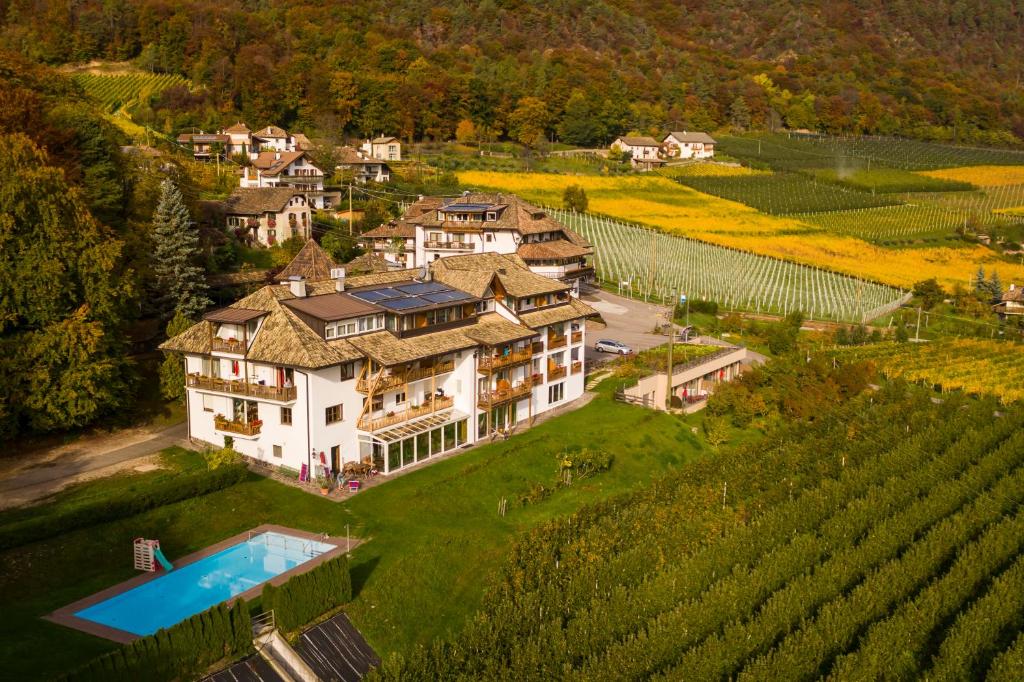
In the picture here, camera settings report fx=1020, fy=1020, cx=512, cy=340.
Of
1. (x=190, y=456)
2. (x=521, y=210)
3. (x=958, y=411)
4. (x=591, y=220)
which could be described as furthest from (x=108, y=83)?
(x=958, y=411)

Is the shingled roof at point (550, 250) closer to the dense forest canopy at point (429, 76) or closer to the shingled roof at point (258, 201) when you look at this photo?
the shingled roof at point (258, 201)

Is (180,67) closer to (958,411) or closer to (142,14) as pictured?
(142,14)

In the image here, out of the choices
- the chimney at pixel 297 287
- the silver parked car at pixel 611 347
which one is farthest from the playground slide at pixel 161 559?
the silver parked car at pixel 611 347

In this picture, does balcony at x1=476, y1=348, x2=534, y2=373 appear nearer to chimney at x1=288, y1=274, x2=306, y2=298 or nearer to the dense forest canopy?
chimney at x1=288, y1=274, x2=306, y2=298

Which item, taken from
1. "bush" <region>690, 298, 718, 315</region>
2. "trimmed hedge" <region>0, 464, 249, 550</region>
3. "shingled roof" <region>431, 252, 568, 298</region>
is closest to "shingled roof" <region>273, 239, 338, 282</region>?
"shingled roof" <region>431, 252, 568, 298</region>

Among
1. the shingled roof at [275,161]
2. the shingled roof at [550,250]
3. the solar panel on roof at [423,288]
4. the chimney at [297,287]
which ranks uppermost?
the shingled roof at [275,161]

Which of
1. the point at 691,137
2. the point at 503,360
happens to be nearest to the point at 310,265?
the point at 503,360
